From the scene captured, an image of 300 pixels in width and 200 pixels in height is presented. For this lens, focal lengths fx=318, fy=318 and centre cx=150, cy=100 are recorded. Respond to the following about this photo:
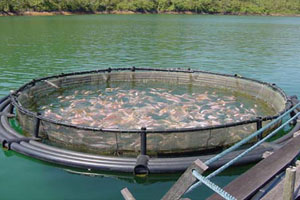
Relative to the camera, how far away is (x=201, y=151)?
370 inches

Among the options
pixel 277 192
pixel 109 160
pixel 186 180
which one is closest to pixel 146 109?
pixel 109 160

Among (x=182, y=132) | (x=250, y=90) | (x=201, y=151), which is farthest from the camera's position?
(x=250, y=90)

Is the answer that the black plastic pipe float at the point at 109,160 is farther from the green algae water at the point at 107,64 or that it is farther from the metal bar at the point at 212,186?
the metal bar at the point at 212,186

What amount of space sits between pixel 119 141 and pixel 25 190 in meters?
2.75

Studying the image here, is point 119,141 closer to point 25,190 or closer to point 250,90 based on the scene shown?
point 25,190

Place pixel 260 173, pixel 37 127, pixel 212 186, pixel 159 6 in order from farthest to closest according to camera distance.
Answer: pixel 159 6 → pixel 37 127 → pixel 260 173 → pixel 212 186

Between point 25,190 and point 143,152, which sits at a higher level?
point 143,152

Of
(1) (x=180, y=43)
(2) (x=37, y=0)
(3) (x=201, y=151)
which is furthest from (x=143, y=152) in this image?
(2) (x=37, y=0)

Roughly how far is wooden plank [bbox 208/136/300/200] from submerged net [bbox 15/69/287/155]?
232 cm

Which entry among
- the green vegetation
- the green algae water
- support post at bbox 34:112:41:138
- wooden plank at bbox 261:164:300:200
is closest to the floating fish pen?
support post at bbox 34:112:41:138

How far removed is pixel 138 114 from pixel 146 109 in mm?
893

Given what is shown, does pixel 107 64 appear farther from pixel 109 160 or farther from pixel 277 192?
pixel 277 192

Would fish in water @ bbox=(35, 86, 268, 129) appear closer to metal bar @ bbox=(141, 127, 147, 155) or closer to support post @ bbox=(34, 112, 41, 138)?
support post @ bbox=(34, 112, 41, 138)

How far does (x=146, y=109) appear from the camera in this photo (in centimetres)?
1455
